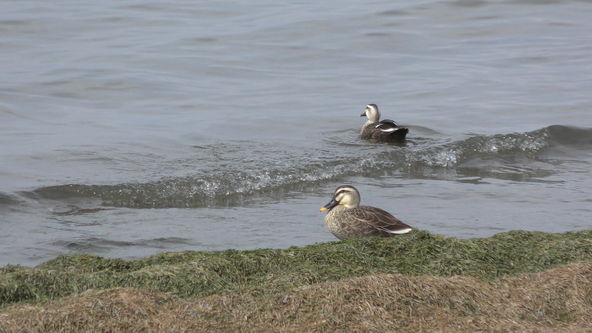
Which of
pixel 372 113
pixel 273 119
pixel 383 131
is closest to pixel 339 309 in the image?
pixel 383 131

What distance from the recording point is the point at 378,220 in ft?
28.1

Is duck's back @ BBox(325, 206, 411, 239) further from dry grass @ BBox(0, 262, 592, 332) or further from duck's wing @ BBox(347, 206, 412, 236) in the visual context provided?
dry grass @ BBox(0, 262, 592, 332)

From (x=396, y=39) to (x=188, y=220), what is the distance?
14332 millimetres

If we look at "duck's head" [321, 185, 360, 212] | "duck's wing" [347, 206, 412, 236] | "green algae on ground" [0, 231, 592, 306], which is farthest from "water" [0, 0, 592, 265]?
"green algae on ground" [0, 231, 592, 306]

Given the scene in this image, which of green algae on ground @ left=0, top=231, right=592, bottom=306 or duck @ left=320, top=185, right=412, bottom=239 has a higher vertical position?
green algae on ground @ left=0, top=231, right=592, bottom=306

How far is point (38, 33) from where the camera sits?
928 inches

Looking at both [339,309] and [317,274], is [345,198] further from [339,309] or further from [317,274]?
[339,309]

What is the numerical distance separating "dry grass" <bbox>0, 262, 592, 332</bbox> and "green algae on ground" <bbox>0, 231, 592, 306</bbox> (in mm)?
350

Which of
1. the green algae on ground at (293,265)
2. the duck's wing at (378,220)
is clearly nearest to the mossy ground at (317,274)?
the green algae on ground at (293,265)

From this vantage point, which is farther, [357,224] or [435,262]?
[357,224]

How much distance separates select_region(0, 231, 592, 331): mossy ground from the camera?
586 centimetres

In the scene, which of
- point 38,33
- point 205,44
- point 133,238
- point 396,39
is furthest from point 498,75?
point 133,238

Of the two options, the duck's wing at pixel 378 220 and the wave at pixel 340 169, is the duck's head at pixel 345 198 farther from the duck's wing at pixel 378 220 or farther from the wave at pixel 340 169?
the wave at pixel 340 169

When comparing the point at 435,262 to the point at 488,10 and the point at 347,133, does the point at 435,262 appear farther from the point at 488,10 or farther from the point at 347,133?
the point at 488,10
